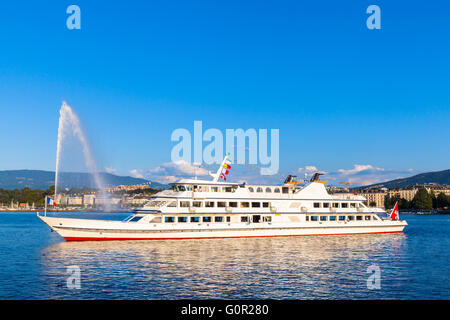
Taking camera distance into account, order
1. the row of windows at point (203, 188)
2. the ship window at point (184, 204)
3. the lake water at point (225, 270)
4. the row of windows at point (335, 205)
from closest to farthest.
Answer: the lake water at point (225, 270)
the ship window at point (184, 204)
the row of windows at point (203, 188)
the row of windows at point (335, 205)

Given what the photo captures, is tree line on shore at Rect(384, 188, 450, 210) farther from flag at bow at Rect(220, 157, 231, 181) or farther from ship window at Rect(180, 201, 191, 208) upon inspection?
ship window at Rect(180, 201, 191, 208)

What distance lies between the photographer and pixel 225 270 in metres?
25.2

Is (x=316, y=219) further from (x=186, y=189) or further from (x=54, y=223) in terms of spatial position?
(x=54, y=223)

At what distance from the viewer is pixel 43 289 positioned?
20031 millimetres

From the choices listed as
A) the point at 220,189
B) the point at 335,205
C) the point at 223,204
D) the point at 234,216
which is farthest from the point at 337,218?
the point at 220,189

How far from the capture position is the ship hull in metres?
36.7

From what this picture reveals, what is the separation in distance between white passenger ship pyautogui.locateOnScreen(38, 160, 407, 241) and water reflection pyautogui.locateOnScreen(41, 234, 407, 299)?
1.30m

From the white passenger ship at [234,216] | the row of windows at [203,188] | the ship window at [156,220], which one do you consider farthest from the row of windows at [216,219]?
the row of windows at [203,188]

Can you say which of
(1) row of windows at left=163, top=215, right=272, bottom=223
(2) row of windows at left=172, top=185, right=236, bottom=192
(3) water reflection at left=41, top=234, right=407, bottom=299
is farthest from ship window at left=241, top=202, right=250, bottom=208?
(3) water reflection at left=41, top=234, right=407, bottom=299

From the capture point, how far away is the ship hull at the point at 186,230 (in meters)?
36.7

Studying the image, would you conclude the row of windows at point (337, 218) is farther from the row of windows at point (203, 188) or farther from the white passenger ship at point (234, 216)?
the row of windows at point (203, 188)

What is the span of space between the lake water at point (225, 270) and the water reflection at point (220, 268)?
0.17ft
